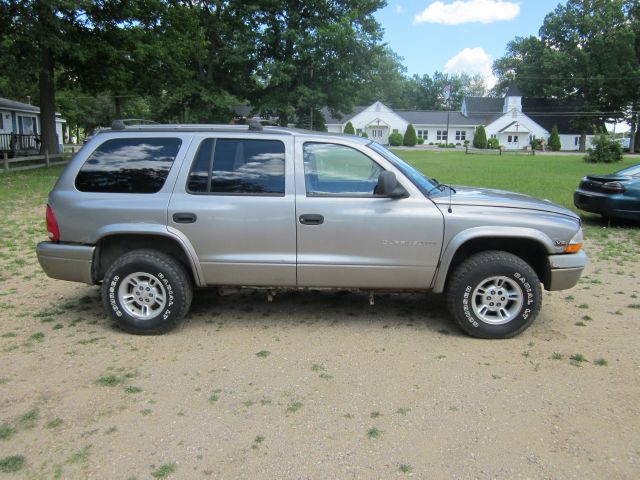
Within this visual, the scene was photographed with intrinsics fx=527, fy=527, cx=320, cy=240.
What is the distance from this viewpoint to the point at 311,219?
4547mm

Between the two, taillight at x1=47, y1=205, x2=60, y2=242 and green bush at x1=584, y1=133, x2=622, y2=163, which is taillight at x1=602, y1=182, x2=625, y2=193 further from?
green bush at x1=584, y1=133, x2=622, y2=163

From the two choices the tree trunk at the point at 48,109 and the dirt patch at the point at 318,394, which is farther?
the tree trunk at the point at 48,109

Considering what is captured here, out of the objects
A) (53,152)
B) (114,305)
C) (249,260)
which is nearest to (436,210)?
(249,260)

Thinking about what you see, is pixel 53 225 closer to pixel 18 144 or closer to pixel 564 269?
pixel 564 269

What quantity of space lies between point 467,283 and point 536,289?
591 millimetres

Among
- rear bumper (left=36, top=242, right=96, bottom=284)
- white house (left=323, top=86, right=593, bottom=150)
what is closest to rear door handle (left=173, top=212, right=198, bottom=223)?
rear bumper (left=36, top=242, right=96, bottom=284)

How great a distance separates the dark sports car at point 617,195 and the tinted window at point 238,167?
7.77 m

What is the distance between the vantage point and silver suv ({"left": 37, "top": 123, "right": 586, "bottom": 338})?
179 inches

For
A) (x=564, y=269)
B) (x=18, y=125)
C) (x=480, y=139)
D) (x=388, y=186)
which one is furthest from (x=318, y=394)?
(x=480, y=139)

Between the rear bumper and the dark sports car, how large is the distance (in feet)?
29.9

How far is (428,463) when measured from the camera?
2955 millimetres

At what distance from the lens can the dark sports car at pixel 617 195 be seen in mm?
9781

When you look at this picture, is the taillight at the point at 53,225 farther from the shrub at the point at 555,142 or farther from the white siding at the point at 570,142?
the white siding at the point at 570,142

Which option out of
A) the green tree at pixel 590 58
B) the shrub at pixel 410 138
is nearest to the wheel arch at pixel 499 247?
the shrub at pixel 410 138
